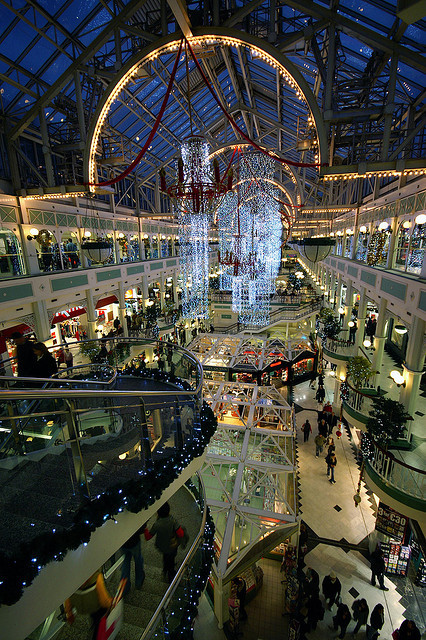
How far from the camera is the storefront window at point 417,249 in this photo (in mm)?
7117

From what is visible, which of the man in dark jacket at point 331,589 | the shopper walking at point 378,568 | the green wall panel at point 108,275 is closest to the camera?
the man in dark jacket at point 331,589

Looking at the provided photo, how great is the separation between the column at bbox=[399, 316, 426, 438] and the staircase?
17.5 ft

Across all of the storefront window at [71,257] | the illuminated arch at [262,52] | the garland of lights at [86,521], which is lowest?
the garland of lights at [86,521]

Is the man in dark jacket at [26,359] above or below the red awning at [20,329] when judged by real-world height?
above

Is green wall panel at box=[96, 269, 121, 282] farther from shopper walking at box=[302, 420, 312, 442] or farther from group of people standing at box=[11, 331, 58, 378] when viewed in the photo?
shopper walking at box=[302, 420, 312, 442]

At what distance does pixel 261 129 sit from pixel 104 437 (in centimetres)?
1819

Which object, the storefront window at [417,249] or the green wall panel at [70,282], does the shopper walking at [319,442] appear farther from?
the green wall panel at [70,282]

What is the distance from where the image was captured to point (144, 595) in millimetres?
3373

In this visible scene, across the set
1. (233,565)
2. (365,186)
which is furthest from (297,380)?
(233,565)

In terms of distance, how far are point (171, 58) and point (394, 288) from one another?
969 cm

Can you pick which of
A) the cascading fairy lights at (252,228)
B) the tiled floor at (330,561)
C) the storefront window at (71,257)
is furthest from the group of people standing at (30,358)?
the cascading fairy lights at (252,228)

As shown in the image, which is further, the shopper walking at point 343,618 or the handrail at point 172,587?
the shopper walking at point 343,618

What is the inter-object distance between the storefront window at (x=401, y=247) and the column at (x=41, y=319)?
34.7 feet

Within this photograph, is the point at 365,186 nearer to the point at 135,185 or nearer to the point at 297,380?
the point at 297,380
